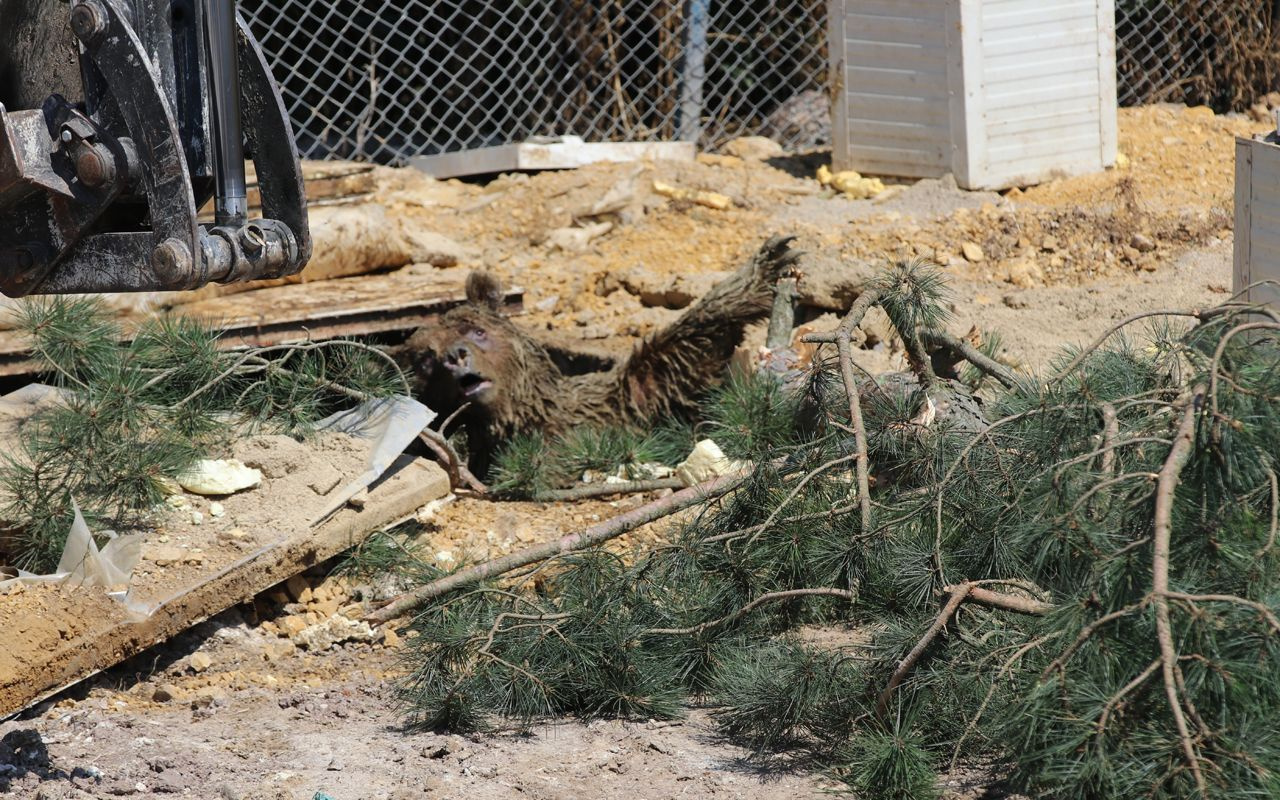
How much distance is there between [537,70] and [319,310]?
3088 millimetres

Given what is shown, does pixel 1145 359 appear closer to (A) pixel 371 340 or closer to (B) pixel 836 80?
(A) pixel 371 340

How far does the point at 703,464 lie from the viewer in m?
5.11

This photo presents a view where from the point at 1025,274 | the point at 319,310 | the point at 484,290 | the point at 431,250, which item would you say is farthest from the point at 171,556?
the point at 1025,274

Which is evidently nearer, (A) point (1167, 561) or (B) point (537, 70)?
(A) point (1167, 561)

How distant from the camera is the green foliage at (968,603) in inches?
97.3

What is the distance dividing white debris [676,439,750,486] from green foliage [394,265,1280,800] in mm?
611

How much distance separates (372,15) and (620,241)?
2.24 meters

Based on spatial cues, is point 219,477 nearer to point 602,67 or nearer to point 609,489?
point 609,489

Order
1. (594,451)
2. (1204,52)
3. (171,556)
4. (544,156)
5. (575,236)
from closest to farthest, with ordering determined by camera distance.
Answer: (171,556)
(594,451)
(575,236)
(544,156)
(1204,52)

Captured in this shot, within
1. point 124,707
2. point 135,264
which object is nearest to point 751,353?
point 124,707

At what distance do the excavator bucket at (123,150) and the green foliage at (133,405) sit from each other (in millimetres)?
1580

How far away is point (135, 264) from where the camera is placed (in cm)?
260

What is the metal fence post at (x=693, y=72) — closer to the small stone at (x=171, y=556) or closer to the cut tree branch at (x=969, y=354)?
the cut tree branch at (x=969, y=354)

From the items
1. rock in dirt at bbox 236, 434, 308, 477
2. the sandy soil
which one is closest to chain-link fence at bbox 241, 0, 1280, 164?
the sandy soil
